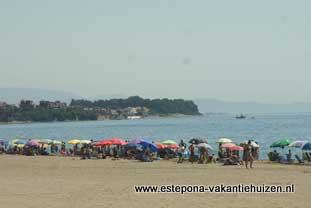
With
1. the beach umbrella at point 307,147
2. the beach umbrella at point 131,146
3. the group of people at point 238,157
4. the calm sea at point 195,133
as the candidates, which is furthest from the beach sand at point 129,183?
the calm sea at point 195,133

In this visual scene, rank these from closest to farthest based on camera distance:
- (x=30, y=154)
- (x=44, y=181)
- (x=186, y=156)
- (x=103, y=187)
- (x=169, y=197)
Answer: (x=169, y=197), (x=103, y=187), (x=44, y=181), (x=186, y=156), (x=30, y=154)

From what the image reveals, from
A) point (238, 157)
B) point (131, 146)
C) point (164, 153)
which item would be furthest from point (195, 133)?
point (238, 157)

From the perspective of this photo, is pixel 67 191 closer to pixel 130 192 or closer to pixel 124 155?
pixel 130 192

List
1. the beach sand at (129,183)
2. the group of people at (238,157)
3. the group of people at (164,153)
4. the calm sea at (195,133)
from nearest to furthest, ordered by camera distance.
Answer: the beach sand at (129,183) → the group of people at (238,157) → the group of people at (164,153) → the calm sea at (195,133)

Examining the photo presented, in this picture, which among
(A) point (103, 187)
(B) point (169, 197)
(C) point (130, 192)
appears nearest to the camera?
(B) point (169, 197)

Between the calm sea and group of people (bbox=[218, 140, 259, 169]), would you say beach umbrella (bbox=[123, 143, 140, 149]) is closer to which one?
group of people (bbox=[218, 140, 259, 169])

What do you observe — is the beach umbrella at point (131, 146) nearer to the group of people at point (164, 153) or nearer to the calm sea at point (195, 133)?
the group of people at point (164, 153)

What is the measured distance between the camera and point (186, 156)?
34781mm

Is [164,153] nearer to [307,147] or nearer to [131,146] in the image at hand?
[131,146]

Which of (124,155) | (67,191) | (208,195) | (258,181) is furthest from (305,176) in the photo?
(124,155)

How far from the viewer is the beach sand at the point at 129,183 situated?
16.2 metres

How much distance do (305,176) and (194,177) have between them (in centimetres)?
418

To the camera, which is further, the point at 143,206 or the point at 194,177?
the point at 194,177

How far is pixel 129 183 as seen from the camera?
21.3 metres
